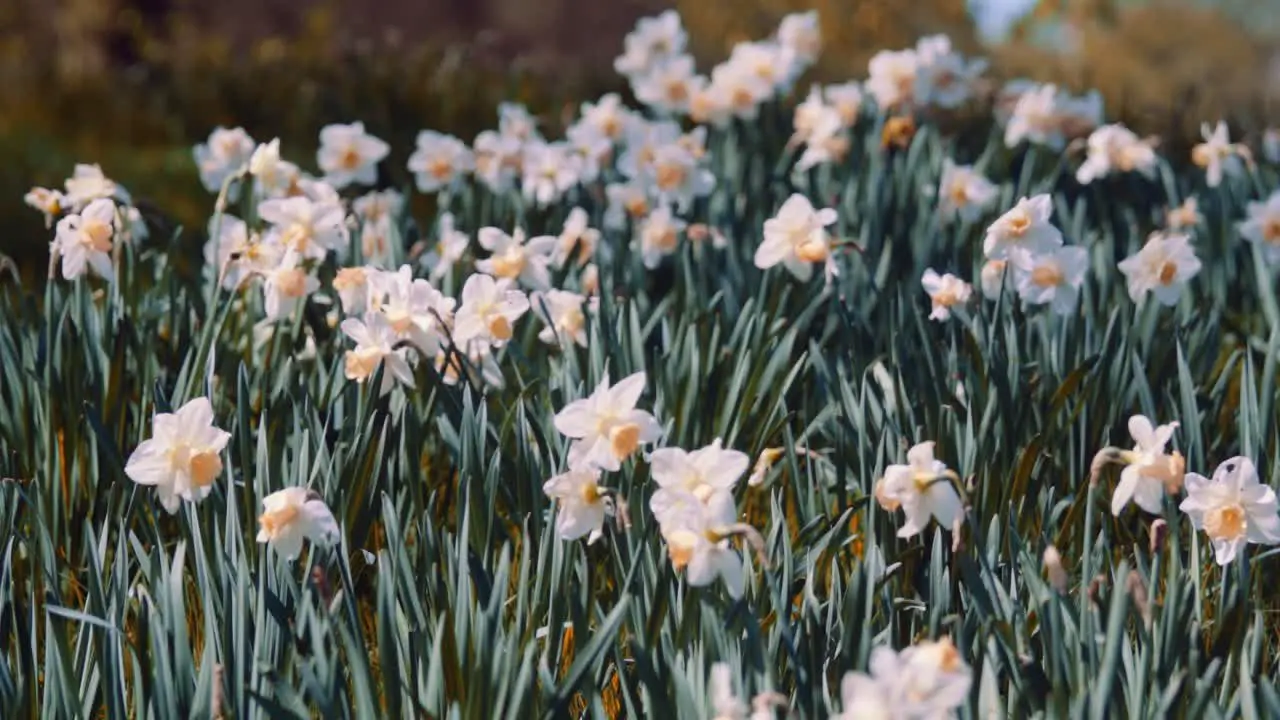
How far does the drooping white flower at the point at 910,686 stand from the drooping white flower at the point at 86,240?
180 cm

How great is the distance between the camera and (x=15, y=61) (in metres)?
8.62

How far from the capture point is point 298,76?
7594mm

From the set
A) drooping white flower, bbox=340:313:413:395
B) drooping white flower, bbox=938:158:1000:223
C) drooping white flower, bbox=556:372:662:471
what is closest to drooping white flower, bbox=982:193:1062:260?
drooping white flower, bbox=556:372:662:471

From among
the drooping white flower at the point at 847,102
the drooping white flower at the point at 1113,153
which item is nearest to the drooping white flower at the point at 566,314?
the drooping white flower at the point at 1113,153

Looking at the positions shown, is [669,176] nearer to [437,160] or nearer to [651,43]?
[437,160]

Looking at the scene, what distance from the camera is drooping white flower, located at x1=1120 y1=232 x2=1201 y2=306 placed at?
2.63 meters

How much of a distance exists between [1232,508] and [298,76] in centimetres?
659

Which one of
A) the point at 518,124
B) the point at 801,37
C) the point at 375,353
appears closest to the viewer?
the point at 375,353

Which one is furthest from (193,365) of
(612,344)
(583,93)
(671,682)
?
(583,93)

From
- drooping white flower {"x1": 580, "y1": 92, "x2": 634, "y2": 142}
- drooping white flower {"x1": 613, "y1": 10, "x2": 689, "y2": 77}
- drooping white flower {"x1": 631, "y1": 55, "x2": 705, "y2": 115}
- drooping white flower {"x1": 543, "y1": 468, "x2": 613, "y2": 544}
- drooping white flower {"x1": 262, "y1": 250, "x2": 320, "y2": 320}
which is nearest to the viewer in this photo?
drooping white flower {"x1": 543, "y1": 468, "x2": 613, "y2": 544}

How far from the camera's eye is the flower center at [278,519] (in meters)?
1.68

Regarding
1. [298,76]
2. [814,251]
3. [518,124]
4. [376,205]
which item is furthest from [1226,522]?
[298,76]

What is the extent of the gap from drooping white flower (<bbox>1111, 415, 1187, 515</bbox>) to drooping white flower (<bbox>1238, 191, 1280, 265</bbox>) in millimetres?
1635

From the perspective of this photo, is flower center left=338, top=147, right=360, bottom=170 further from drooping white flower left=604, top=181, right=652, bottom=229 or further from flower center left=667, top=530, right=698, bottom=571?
flower center left=667, top=530, right=698, bottom=571
